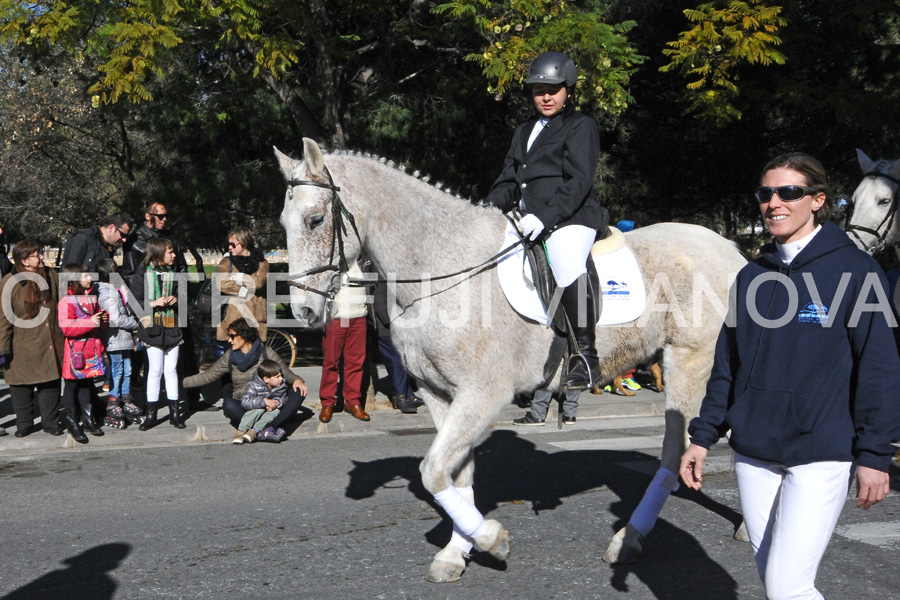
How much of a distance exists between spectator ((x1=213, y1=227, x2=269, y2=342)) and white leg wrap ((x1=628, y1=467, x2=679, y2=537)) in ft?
21.8

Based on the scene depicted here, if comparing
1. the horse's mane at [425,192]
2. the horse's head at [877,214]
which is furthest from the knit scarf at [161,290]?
the horse's head at [877,214]

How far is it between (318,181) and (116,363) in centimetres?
653

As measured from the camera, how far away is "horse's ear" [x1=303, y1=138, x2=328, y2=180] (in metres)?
4.91

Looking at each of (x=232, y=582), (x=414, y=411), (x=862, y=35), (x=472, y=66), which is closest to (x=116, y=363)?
(x=414, y=411)

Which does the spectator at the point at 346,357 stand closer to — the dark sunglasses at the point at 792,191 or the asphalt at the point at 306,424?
the asphalt at the point at 306,424

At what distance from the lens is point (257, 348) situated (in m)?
10.2

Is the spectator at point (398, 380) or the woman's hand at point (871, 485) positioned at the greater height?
the woman's hand at point (871, 485)

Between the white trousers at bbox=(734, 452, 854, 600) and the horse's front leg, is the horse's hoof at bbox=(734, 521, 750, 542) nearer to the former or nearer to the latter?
the horse's front leg

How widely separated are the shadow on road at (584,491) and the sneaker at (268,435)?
155cm

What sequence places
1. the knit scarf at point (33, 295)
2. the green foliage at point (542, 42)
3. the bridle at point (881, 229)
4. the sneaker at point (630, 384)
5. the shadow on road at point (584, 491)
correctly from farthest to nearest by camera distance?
the sneaker at point (630, 384), the green foliage at point (542, 42), the knit scarf at point (33, 295), the bridle at point (881, 229), the shadow on road at point (584, 491)

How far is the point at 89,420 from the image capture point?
9.47 meters

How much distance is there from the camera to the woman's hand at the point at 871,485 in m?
3.04

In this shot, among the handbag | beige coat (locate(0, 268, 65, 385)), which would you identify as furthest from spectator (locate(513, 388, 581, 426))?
beige coat (locate(0, 268, 65, 385))

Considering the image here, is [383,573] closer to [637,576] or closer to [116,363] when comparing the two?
[637,576]
